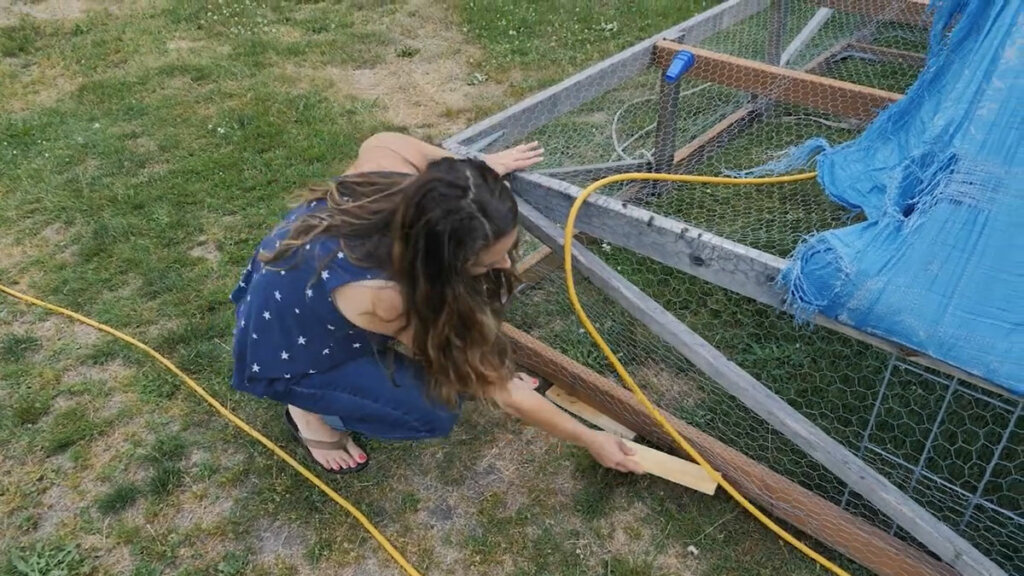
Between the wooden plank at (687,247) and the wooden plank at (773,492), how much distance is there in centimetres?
50

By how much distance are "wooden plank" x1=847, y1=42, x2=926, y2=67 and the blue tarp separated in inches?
89.0

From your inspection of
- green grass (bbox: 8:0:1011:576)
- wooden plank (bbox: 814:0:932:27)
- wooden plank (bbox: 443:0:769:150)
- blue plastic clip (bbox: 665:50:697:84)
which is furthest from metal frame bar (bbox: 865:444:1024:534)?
wooden plank (bbox: 814:0:932:27)

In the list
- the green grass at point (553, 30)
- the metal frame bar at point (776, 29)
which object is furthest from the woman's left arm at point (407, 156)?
the green grass at point (553, 30)

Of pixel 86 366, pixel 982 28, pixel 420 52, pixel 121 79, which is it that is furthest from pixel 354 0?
pixel 982 28

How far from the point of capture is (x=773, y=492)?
204cm

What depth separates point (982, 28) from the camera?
2.00 m

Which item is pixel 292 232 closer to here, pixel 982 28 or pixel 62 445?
pixel 62 445

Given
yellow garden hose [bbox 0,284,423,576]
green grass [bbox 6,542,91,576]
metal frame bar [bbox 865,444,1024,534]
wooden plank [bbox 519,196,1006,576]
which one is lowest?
green grass [bbox 6,542,91,576]

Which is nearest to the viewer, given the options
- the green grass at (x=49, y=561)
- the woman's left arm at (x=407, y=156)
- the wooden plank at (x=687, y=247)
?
the wooden plank at (x=687, y=247)

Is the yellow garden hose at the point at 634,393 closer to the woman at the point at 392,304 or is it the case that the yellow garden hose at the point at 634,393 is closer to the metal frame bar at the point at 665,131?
the woman at the point at 392,304

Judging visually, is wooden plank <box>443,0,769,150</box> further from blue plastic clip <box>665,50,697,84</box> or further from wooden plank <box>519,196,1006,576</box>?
wooden plank <box>519,196,1006,576</box>

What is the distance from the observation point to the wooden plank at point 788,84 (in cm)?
257

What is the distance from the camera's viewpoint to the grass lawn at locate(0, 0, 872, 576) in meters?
2.12

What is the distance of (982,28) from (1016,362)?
0.99 m
